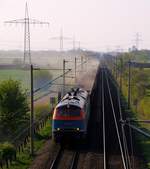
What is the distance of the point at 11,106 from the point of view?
116 feet

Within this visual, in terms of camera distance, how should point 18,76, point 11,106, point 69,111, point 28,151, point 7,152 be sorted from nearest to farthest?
point 7,152, point 28,151, point 69,111, point 11,106, point 18,76

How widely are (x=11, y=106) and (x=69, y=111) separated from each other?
11968 millimetres

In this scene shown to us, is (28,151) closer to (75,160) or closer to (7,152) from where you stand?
(7,152)

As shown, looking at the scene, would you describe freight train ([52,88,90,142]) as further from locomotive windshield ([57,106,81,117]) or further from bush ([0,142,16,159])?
bush ([0,142,16,159])

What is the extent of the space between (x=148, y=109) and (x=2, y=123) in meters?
18.3

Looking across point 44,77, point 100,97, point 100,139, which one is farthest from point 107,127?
point 44,77

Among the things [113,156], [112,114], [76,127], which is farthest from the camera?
[112,114]

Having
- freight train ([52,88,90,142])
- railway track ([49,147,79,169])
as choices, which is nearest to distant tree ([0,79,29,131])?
freight train ([52,88,90,142])

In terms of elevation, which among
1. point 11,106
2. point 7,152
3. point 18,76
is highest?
point 11,106

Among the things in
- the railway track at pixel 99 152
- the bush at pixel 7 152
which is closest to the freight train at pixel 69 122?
the railway track at pixel 99 152

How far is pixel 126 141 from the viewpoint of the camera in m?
26.5

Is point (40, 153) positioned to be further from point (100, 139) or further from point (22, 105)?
point (22, 105)

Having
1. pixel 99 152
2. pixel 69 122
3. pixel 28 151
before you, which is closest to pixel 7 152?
pixel 28 151

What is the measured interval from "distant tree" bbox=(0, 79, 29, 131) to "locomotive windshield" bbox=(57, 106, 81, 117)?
1055 cm
